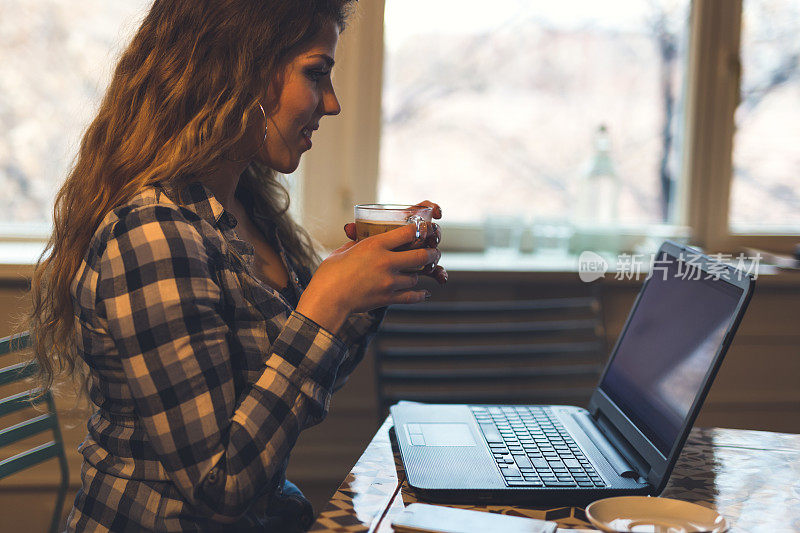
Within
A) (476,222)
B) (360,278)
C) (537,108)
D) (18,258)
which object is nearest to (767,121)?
(537,108)

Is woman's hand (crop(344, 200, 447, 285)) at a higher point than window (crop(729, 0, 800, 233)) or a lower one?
lower

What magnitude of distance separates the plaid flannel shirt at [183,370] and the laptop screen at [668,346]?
16.8 inches

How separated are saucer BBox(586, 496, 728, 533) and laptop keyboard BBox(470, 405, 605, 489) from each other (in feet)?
0.36

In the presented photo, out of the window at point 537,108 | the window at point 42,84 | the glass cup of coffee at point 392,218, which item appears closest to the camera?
the glass cup of coffee at point 392,218

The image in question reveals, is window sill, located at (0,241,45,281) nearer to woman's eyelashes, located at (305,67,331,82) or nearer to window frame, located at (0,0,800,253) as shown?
window frame, located at (0,0,800,253)

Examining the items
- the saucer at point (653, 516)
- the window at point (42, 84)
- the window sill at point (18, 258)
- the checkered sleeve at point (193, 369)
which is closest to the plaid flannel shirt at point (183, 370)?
the checkered sleeve at point (193, 369)

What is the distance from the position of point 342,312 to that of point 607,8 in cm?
170

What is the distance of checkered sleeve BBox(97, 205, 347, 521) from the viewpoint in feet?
2.88

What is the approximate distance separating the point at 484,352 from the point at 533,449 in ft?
2.48

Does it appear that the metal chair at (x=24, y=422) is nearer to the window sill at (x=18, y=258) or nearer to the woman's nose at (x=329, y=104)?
the window sill at (x=18, y=258)

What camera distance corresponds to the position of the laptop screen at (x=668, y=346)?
3.06ft

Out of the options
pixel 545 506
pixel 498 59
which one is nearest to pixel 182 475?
pixel 545 506

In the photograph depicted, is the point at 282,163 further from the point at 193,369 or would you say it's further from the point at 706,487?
the point at 706,487

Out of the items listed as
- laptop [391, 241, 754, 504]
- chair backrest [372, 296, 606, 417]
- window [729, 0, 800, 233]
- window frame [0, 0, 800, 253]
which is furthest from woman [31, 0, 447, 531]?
window [729, 0, 800, 233]
